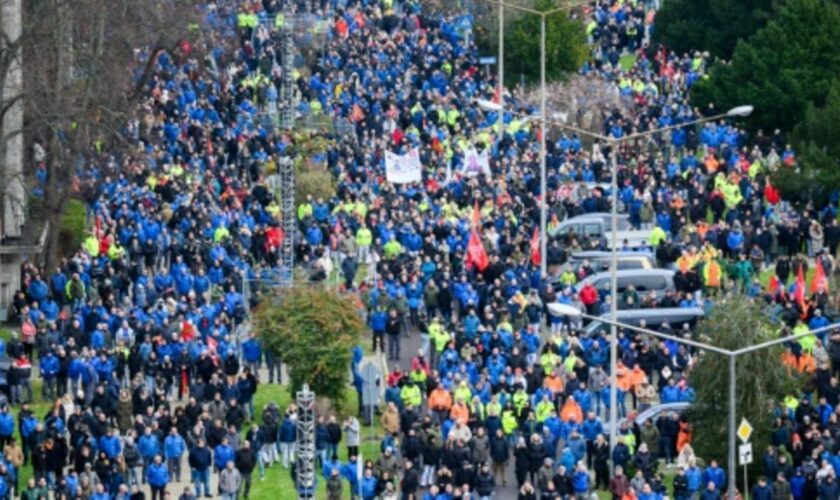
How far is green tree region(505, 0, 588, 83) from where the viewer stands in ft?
354

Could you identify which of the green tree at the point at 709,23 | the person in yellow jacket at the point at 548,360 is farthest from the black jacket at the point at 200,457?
the green tree at the point at 709,23

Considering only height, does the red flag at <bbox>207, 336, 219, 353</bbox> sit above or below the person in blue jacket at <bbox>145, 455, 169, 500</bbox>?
above

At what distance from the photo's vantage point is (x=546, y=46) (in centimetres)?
10750

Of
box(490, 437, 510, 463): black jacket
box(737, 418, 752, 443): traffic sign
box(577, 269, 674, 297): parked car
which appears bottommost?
box(490, 437, 510, 463): black jacket

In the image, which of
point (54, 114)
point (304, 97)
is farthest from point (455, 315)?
point (304, 97)

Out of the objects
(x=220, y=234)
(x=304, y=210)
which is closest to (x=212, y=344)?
(x=220, y=234)

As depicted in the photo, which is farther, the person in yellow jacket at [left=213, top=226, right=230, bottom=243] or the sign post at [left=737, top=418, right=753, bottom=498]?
the person in yellow jacket at [left=213, top=226, right=230, bottom=243]

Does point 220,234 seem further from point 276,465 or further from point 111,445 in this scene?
point 111,445

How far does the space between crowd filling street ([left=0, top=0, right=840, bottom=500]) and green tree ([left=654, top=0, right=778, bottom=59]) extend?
892 millimetres

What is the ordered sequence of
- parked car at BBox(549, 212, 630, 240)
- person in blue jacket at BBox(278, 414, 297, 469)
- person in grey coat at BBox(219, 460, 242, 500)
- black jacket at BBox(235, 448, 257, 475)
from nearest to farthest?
person in grey coat at BBox(219, 460, 242, 500) → black jacket at BBox(235, 448, 257, 475) → person in blue jacket at BBox(278, 414, 297, 469) → parked car at BBox(549, 212, 630, 240)

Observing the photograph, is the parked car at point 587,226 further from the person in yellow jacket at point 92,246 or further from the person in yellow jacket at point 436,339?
the person in yellow jacket at point 92,246

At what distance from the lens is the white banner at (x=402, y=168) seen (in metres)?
92.5

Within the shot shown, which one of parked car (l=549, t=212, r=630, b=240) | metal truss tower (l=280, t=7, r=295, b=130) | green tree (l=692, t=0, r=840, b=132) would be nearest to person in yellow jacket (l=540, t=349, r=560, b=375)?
parked car (l=549, t=212, r=630, b=240)

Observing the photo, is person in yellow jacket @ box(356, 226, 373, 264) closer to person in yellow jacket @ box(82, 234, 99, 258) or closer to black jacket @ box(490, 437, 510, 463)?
person in yellow jacket @ box(82, 234, 99, 258)
